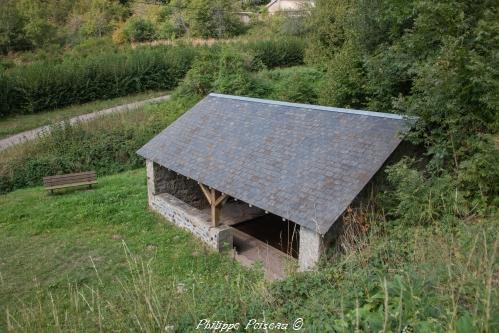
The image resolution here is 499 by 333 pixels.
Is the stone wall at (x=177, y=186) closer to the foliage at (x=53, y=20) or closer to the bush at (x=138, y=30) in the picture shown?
the foliage at (x=53, y=20)

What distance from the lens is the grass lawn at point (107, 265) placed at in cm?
439

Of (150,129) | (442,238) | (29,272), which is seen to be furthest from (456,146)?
(150,129)

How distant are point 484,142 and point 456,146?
629 mm

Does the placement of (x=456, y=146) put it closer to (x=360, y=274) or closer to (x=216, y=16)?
(x=360, y=274)

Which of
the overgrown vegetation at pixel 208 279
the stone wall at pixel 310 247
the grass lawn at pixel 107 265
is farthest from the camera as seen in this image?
the stone wall at pixel 310 247

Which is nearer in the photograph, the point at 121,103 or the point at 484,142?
the point at 484,142

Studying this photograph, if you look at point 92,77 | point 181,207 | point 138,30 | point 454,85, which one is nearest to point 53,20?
point 138,30

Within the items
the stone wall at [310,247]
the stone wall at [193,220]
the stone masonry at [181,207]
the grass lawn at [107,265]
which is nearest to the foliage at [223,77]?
the grass lawn at [107,265]

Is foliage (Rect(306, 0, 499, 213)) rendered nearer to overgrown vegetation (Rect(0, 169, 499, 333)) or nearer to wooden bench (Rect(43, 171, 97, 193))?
overgrown vegetation (Rect(0, 169, 499, 333))

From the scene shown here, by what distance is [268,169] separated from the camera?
8.85m

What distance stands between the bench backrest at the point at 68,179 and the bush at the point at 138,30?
2906 cm

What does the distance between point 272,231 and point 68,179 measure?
749 centimetres

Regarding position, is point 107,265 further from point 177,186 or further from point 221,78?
point 221,78

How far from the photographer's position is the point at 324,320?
3715 mm
